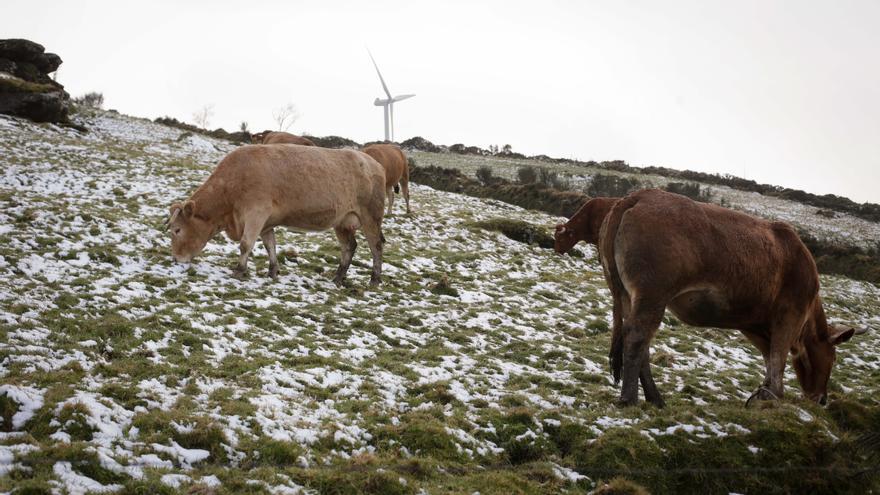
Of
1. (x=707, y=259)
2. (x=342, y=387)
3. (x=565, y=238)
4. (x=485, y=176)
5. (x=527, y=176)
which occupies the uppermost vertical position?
(x=527, y=176)

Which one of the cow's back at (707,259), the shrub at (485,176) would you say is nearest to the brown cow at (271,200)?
the cow's back at (707,259)

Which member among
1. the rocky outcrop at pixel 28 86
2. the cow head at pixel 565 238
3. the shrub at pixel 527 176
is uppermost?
the rocky outcrop at pixel 28 86

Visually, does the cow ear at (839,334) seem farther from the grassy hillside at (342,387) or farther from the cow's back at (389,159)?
the cow's back at (389,159)

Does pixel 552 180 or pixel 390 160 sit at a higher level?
pixel 390 160

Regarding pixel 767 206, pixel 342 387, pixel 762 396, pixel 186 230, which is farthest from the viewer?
pixel 767 206

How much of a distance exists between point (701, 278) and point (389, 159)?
14.6 meters

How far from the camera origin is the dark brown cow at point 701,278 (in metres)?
6.02

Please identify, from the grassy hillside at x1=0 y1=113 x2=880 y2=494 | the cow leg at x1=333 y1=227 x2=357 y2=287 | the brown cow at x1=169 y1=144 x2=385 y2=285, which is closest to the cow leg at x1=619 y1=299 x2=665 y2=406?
the grassy hillside at x1=0 y1=113 x2=880 y2=494

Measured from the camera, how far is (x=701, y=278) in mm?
6191

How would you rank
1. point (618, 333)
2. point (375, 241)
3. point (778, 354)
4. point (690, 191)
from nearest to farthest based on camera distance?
point (618, 333)
point (778, 354)
point (375, 241)
point (690, 191)

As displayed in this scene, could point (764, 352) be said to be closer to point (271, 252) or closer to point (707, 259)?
point (707, 259)

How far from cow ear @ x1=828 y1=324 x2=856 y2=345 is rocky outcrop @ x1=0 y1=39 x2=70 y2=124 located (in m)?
30.5

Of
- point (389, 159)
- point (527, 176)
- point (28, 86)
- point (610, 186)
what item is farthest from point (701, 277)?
point (610, 186)

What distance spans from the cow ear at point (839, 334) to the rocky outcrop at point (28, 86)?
30528mm
